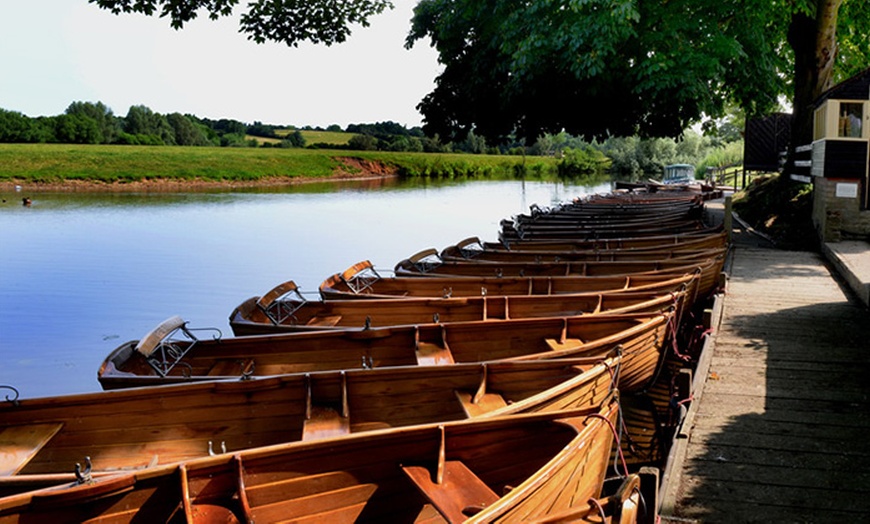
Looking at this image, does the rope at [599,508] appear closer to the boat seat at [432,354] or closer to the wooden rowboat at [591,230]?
the boat seat at [432,354]

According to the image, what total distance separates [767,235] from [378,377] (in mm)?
13645

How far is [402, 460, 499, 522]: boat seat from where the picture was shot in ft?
13.6

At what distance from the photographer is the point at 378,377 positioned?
6.08 metres

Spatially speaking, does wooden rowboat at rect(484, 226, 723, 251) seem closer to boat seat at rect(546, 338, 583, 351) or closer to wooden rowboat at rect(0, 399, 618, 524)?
boat seat at rect(546, 338, 583, 351)

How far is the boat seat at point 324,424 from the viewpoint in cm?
555

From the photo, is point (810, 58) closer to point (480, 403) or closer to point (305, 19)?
point (305, 19)

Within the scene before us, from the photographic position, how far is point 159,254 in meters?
24.2

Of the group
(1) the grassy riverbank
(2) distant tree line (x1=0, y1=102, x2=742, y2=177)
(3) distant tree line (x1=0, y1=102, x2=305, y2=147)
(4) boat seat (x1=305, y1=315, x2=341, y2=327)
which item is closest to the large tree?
(4) boat seat (x1=305, y1=315, x2=341, y2=327)

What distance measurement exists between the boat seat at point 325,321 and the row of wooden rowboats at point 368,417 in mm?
29

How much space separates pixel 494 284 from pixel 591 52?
229 inches

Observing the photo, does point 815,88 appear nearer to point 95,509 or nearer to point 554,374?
point 554,374

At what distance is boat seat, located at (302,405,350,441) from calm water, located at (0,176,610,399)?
704 cm

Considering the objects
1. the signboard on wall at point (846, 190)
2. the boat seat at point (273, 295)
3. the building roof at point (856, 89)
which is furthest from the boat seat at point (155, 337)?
the building roof at point (856, 89)

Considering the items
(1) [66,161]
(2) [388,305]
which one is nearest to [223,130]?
(1) [66,161]
